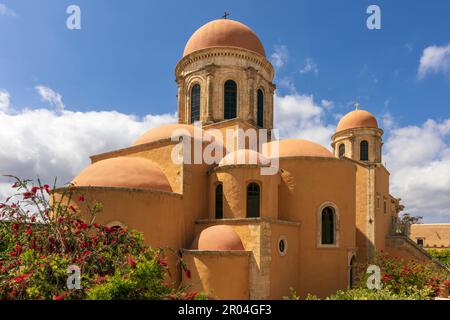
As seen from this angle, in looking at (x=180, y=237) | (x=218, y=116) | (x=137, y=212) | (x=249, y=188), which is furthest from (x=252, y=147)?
(x=137, y=212)

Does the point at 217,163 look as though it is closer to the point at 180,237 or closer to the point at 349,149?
the point at 180,237

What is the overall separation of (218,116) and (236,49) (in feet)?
11.7

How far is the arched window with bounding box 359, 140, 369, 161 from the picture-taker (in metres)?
25.1

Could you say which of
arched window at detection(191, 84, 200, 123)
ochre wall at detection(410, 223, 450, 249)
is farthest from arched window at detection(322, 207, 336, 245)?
ochre wall at detection(410, 223, 450, 249)

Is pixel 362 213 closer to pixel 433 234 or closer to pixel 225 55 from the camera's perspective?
pixel 225 55

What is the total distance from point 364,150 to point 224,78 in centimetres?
1197

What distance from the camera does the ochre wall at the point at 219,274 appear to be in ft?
39.0

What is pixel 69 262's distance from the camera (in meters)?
6.17

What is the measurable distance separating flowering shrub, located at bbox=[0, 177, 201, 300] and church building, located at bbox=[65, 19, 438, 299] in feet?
10.1

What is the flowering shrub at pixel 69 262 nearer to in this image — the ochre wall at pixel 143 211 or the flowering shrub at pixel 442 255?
the ochre wall at pixel 143 211

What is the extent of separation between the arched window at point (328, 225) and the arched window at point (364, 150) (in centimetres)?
1131

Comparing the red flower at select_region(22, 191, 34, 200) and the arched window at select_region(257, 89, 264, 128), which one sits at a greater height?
the arched window at select_region(257, 89, 264, 128)

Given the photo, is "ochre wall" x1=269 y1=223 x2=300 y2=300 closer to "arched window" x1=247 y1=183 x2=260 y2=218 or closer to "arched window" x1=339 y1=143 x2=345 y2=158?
"arched window" x1=247 y1=183 x2=260 y2=218
